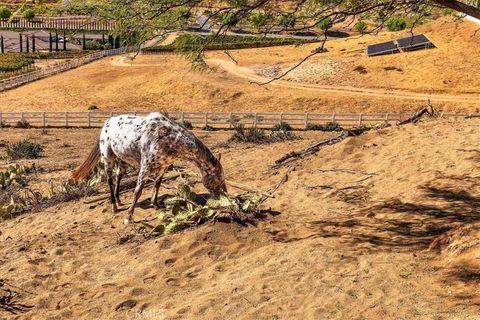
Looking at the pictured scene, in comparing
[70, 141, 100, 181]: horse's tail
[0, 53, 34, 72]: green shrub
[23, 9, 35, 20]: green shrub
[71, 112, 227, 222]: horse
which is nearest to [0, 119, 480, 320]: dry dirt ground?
[70, 141, 100, 181]: horse's tail

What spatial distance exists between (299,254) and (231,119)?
27.0 meters

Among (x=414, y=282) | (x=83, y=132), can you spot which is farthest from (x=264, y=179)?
(x=83, y=132)

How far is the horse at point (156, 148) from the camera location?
34.6 ft

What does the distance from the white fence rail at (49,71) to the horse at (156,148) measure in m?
43.2

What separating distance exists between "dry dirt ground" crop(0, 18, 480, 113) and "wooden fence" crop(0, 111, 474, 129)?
4457 millimetres

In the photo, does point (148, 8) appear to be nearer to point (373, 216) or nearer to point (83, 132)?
point (373, 216)

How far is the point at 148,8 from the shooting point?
11008mm

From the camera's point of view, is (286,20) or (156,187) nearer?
(286,20)

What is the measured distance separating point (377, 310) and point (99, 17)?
25.6 feet

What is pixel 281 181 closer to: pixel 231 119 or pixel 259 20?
pixel 259 20

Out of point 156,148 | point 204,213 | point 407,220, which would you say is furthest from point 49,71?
point 407,220

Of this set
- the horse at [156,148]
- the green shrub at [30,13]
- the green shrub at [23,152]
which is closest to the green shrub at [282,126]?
the green shrub at [23,152]

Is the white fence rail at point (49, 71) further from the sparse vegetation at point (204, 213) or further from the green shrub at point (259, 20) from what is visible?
the sparse vegetation at point (204, 213)

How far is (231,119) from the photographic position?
1383 inches
